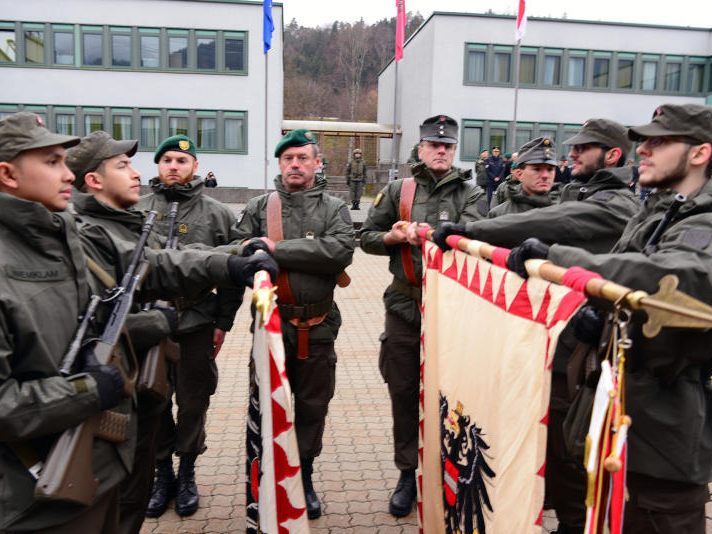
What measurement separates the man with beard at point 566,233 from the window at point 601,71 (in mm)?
28917

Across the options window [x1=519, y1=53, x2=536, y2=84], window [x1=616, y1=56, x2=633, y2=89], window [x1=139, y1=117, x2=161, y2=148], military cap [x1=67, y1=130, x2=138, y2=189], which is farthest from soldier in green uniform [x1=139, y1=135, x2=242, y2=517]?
window [x1=616, y1=56, x2=633, y2=89]

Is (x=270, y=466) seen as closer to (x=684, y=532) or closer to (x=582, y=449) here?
(x=582, y=449)

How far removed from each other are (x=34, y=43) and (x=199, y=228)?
1089 inches

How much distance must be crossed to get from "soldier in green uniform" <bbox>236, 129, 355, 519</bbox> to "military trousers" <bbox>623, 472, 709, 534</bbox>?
204 centimetres

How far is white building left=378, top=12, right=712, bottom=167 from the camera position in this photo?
92.8 ft

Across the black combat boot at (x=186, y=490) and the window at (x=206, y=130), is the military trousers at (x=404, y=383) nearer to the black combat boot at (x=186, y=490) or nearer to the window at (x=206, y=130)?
the black combat boot at (x=186, y=490)

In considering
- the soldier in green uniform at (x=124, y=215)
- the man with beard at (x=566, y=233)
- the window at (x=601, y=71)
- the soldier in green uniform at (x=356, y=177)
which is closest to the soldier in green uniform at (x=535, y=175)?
the man with beard at (x=566, y=233)

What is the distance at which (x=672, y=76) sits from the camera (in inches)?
1177

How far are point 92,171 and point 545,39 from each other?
2923cm

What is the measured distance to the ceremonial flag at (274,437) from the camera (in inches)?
94.0

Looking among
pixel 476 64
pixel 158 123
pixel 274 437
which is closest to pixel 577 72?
pixel 476 64

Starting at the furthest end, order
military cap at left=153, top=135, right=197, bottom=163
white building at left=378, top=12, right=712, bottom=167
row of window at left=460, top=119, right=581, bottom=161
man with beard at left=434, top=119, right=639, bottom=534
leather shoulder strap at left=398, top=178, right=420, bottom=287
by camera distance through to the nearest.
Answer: row of window at left=460, top=119, right=581, bottom=161 → white building at left=378, top=12, right=712, bottom=167 → military cap at left=153, top=135, right=197, bottom=163 → leather shoulder strap at left=398, top=178, right=420, bottom=287 → man with beard at left=434, top=119, right=639, bottom=534

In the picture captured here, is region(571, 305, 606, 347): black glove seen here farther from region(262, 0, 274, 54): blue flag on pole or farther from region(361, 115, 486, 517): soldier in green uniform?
region(262, 0, 274, 54): blue flag on pole

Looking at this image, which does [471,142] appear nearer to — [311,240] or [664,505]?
[311,240]
